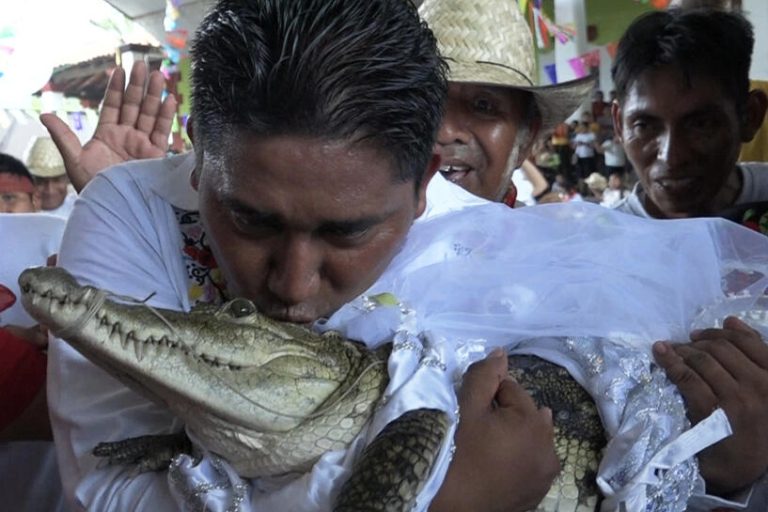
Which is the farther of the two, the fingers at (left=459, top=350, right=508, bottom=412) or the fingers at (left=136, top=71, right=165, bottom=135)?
the fingers at (left=136, top=71, right=165, bottom=135)

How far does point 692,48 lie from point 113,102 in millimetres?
1420

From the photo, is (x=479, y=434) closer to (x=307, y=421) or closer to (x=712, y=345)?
(x=307, y=421)

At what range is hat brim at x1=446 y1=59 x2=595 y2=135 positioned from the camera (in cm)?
177

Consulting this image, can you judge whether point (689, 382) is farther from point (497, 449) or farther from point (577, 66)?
point (577, 66)

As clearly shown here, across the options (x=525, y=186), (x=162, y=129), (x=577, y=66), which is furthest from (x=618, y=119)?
(x=577, y=66)

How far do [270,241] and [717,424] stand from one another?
60cm

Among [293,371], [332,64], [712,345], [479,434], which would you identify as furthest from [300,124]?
[712,345]

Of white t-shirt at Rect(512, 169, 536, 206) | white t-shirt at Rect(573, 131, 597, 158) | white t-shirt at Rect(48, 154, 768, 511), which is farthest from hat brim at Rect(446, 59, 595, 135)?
white t-shirt at Rect(573, 131, 597, 158)

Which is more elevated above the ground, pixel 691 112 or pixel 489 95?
pixel 489 95

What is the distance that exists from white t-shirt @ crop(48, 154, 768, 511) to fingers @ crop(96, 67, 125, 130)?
0.67 metres

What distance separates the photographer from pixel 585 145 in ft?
32.1

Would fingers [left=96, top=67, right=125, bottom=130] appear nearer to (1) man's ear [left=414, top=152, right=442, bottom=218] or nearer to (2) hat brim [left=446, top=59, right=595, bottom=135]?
(2) hat brim [left=446, top=59, right=595, bottom=135]

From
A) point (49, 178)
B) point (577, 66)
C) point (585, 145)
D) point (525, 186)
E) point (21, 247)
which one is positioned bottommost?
point (585, 145)

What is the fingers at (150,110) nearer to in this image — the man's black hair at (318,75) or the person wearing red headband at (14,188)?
the man's black hair at (318,75)
